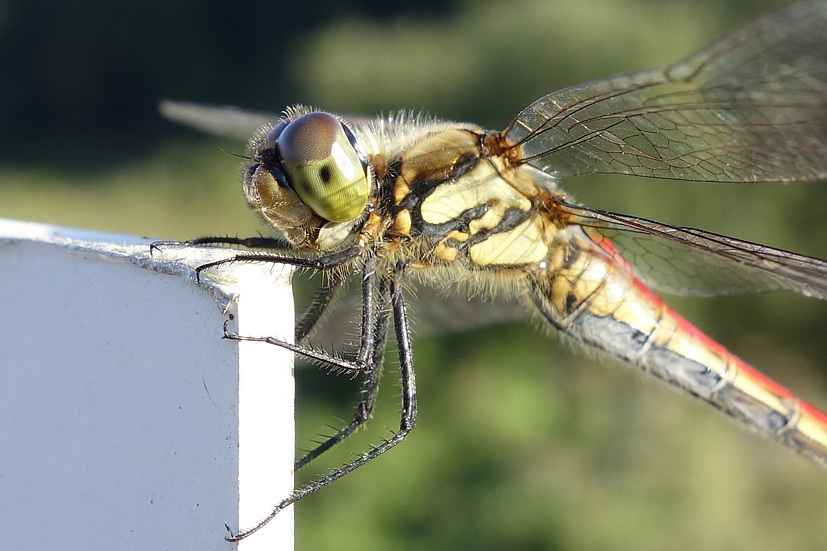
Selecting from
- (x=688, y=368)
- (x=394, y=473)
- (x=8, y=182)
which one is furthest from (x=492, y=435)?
(x=8, y=182)

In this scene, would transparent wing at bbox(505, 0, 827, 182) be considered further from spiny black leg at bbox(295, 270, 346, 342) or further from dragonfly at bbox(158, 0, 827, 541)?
spiny black leg at bbox(295, 270, 346, 342)

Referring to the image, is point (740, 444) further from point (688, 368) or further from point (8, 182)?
point (8, 182)

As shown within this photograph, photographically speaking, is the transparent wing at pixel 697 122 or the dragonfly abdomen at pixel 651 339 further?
the dragonfly abdomen at pixel 651 339

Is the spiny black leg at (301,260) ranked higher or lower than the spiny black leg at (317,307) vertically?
higher

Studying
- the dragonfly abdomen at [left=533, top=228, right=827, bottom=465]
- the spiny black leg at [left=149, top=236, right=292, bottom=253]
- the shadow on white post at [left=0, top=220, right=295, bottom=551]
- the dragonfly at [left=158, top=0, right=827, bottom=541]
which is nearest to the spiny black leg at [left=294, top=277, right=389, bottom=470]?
the dragonfly at [left=158, top=0, right=827, bottom=541]

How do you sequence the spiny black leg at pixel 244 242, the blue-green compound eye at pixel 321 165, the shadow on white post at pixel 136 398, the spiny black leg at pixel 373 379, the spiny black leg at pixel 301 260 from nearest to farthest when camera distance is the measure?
the shadow on white post at pixel 136 398, the spiny black leg at pixel 301 260, the spiny black leg at pixel 244 242, the blue-green compound eye at pixel 321 165, the spiny black leg at pixel 373 379

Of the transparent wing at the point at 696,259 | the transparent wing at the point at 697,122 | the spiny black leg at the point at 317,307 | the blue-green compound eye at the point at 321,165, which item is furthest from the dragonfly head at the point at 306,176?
the transparent wing at the point at 696,259

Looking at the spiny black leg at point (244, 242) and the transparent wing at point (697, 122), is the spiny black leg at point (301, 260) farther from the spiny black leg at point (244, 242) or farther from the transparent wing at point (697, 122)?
the transparent wing at point (697, 122)

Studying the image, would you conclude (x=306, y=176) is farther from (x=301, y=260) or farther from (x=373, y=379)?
(x=373, y=379)
